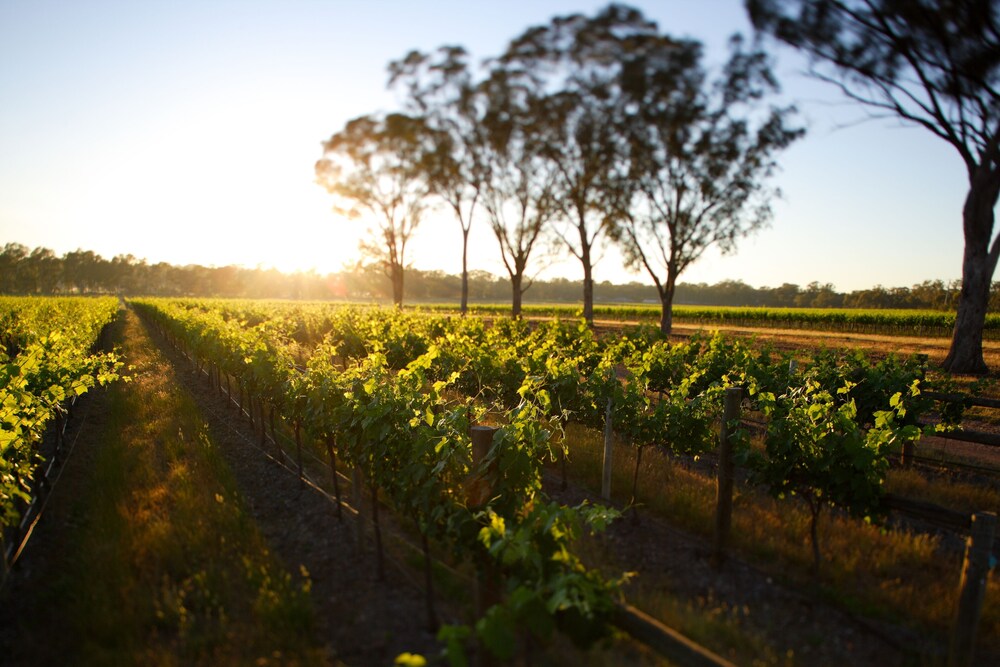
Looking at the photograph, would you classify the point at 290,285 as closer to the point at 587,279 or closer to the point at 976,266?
the point at 587,279

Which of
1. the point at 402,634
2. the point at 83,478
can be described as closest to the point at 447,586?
the point at 402,634

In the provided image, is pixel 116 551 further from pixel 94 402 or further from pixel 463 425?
pixel 94 402

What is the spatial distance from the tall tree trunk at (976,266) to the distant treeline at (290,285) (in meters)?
75.8

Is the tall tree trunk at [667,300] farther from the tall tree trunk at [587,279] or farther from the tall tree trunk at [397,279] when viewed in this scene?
the tall tree trunk at [397,279]

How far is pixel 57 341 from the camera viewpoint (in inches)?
436

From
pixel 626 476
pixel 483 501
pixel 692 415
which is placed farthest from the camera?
pixel 626 476

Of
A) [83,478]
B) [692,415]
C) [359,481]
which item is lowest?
[83,478]

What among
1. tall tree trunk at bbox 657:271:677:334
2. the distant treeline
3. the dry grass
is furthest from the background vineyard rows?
the distant treeline

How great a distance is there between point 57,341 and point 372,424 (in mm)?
9156

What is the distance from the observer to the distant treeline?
351ft

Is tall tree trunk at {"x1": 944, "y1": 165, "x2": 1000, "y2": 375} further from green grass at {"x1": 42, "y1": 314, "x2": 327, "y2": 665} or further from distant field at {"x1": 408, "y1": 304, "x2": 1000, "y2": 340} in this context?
green grass at {"x1": 42, "y1": 314, "x2": 327, "y2": 665}

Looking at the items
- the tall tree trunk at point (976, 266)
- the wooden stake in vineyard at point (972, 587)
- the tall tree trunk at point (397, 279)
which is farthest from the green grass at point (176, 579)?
the tall tree trunk at point (397, 279)

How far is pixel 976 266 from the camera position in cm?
1563

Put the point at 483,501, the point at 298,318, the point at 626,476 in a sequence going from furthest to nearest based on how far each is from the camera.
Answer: the point at 298,318 < the point at 626,476 < the point at 483,501
